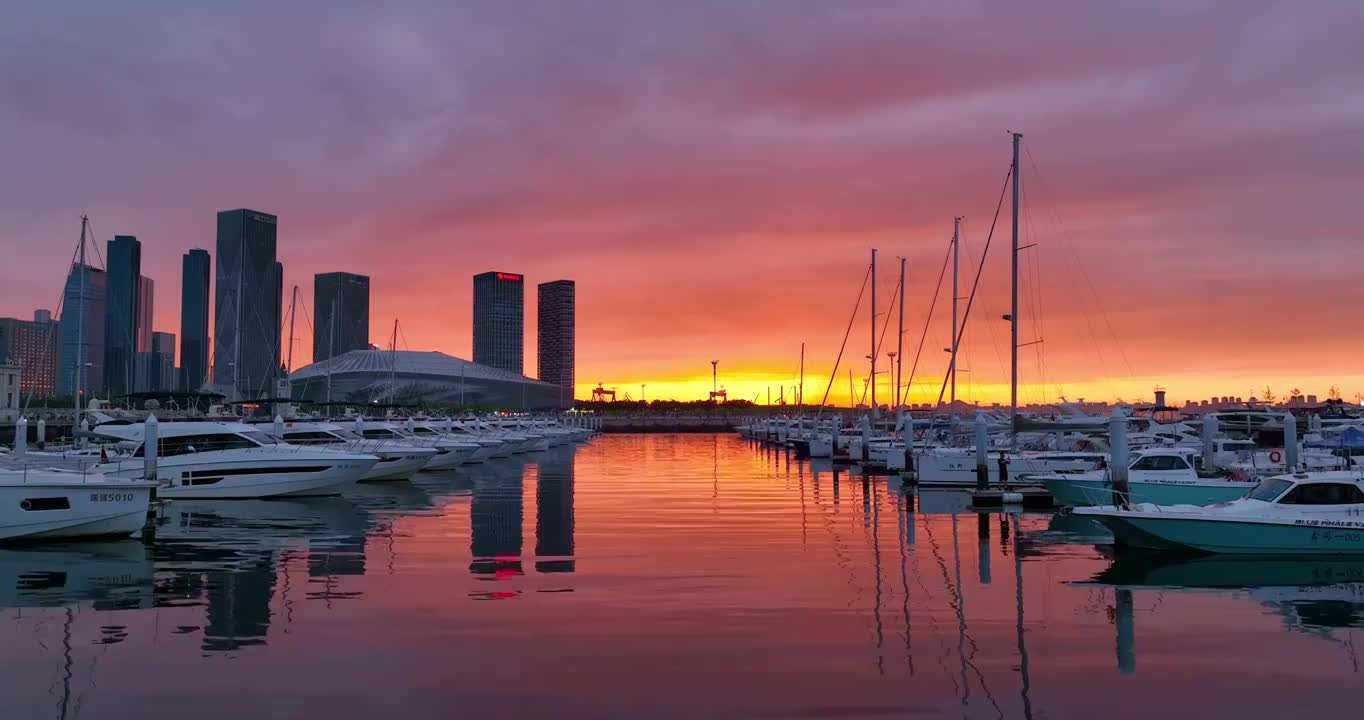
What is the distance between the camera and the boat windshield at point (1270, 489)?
24.8 metres

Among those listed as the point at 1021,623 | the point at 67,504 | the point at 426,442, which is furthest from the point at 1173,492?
the point at 426,442

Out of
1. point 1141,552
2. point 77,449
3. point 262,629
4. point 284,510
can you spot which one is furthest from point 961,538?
point 77,449

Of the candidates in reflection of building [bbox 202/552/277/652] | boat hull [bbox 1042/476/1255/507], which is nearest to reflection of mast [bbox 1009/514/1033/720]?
boat hull [bbox 1042/476/1255/507]

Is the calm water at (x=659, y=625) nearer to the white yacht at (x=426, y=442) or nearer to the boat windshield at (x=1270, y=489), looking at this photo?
the boat windshield at (x=1270, y=489)

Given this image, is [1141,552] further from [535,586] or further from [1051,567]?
[535,586]

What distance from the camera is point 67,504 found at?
25.7 metres

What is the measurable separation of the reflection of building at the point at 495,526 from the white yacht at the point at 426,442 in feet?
17.8

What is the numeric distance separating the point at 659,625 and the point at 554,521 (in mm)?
16131

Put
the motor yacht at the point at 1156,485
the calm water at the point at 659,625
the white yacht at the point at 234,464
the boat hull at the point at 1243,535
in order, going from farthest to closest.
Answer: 1. the white yacht at the point at 234,464
2. the motor yacht at the point at 1156,485
3. the boat hull at the point at 1243,535
4. the calm water at the point at 659,625

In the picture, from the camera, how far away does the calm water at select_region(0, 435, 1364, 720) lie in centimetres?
1277

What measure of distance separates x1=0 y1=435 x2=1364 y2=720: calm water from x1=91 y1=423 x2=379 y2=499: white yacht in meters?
6.45

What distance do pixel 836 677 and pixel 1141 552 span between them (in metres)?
14.7

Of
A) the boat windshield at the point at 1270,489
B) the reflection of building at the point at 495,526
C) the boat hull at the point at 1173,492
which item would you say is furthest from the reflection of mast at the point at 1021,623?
the reflection of building at the point at 495,526

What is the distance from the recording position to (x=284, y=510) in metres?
34.8
